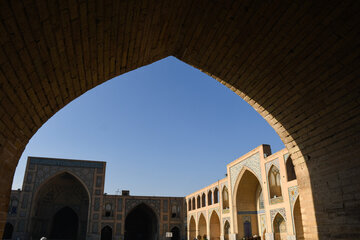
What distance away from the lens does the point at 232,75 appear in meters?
5.46

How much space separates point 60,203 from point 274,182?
20345mm

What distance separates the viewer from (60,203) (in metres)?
27.6

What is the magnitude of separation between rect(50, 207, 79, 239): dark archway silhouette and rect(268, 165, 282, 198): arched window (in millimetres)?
19673

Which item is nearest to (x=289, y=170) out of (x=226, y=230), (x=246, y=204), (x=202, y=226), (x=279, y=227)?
(x=279, y=227)

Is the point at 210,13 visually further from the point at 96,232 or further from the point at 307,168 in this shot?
the point at 96,232

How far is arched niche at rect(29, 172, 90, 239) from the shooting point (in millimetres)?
25997

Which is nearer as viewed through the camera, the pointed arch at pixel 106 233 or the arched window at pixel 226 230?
the arched window at pixel 226 230

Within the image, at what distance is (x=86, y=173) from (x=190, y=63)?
23585 mm

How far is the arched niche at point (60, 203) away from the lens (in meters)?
26.0

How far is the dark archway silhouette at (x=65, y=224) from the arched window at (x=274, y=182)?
19673 millimetres

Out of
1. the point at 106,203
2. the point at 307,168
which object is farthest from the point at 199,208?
the point at 307,168

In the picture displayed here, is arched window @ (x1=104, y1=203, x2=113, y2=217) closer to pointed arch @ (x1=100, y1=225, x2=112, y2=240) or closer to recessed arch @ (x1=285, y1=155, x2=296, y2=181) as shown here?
pointed arch @ (x1=100, y1=225, x2=112, y2=240)

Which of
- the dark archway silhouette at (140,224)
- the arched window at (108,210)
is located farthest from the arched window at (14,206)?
the dark archway silhouette at (140,224)

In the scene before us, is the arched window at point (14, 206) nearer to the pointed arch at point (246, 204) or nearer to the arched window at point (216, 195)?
the arched window at point (216, 195)
